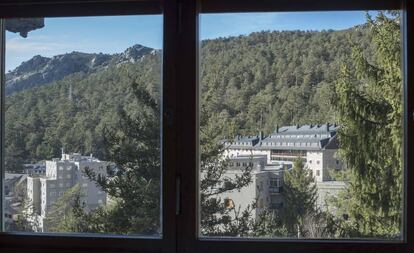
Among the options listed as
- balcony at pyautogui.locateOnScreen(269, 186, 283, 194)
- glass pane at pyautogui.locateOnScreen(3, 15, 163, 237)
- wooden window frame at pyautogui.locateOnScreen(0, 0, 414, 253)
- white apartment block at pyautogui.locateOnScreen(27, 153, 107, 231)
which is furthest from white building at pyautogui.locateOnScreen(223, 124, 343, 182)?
white apartment block at pyautogui.locateOnScreen(27, 153, 107, 231)

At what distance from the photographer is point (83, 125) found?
7.75 ft

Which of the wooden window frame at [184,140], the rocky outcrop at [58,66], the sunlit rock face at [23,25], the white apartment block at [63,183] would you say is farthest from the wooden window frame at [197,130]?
the sunlit rock face at [23,25]

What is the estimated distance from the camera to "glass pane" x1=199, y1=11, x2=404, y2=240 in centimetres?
220

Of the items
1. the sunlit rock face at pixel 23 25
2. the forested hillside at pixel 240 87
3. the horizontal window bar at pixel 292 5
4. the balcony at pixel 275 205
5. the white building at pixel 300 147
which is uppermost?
the horizontal window bar at pixel 292 5

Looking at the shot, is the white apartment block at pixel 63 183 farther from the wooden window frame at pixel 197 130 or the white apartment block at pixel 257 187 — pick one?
the white apartment block at pixel 257 187

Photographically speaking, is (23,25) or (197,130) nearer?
(197,130)

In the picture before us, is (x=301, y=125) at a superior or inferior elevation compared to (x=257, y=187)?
superior

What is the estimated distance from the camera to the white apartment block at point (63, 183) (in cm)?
235

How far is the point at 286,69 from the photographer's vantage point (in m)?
2.27

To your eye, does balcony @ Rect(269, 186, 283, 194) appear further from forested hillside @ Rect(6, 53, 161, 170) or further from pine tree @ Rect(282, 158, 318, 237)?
forested hillside @ Rect(6, 53, 161, 170)

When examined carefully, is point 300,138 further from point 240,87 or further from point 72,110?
point 72,110

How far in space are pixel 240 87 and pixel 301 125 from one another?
32 cm

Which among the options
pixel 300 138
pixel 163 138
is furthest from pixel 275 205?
pixel 163 138

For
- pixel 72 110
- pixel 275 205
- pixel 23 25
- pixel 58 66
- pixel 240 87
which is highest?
pixel 23 25
